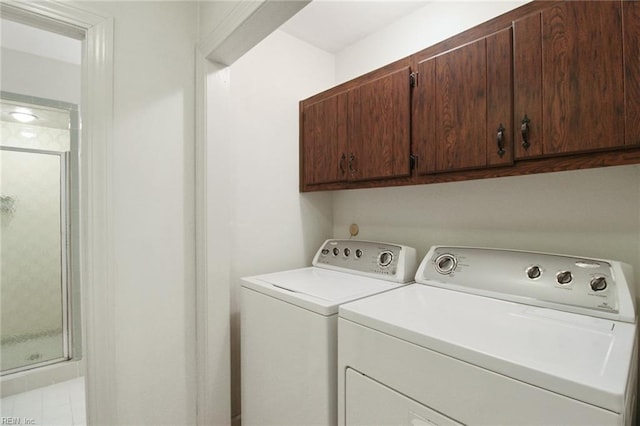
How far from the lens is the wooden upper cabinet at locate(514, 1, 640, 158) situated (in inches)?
36.5

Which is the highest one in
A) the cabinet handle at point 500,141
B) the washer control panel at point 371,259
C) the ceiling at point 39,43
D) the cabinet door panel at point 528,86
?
the ceiling at point 39,43

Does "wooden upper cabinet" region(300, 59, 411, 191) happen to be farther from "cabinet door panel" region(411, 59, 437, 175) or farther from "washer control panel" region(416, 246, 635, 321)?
"washer control panel" region(416, 246, 635, 321)

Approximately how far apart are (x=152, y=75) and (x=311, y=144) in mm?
955

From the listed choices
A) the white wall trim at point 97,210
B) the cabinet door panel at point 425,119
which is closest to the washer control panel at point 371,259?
the cabinet door panel at point 425,119

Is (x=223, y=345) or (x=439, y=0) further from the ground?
(x=439, y=0)

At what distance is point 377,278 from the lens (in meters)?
1.59

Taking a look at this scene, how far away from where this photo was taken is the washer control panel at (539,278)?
99 centimetres

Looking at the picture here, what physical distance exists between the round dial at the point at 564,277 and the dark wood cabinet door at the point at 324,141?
3.57 feet

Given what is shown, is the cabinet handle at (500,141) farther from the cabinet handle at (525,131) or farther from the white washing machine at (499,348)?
the white washing machine at (499,348)

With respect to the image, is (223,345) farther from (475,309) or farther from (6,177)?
(6,177)

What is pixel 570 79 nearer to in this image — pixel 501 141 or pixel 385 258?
pixel 501 141

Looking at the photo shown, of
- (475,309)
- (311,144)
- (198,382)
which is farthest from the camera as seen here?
(311,144)

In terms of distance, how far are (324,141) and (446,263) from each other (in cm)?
102

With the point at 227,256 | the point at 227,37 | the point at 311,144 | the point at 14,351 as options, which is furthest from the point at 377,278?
the point at 14,351
